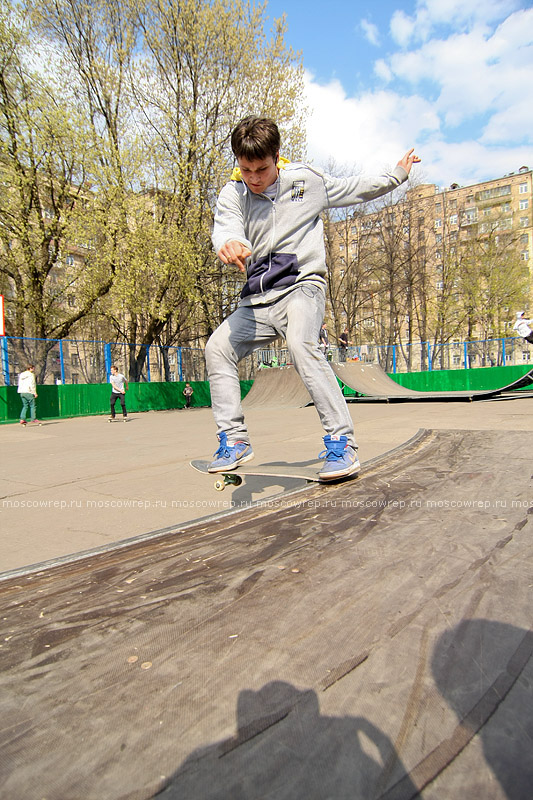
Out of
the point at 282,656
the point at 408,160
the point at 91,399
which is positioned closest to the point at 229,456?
the point at 282,656

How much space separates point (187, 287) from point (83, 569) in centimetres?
1718

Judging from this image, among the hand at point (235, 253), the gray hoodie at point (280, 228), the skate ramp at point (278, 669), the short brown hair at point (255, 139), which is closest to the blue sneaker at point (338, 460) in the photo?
the skate ramp at point (278, 669)

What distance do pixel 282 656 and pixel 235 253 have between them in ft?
5.97

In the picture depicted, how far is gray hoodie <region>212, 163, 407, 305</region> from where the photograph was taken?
8.87 ft

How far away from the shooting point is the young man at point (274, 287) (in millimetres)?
2586

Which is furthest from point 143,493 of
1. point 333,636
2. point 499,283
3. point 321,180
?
point 499,283

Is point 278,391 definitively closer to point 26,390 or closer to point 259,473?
point 26,390

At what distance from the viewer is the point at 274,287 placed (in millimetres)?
2713

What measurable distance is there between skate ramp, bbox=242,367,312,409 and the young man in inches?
485

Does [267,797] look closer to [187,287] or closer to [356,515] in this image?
[356,515]

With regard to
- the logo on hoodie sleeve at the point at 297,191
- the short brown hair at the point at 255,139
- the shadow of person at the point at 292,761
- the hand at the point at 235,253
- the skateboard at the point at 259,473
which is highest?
the short brown hair at the point at 255,139

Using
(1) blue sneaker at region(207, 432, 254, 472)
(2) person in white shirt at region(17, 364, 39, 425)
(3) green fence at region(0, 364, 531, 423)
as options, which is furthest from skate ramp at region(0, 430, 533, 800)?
(3) green fence at region(0, 364, 531, 423)

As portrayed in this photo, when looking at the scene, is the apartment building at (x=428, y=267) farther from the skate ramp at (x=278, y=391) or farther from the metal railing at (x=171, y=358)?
the skate ramp at (x=278, y=391)

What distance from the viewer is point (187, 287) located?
18.1 meters
